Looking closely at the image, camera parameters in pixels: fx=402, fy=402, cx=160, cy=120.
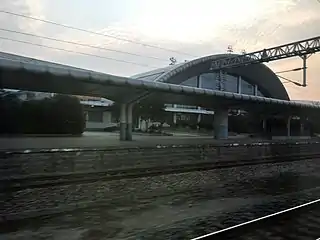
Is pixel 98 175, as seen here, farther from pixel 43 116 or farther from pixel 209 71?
pixel 209 71

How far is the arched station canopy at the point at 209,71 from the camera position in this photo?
77562mm

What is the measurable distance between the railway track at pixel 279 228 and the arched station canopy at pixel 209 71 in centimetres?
6477

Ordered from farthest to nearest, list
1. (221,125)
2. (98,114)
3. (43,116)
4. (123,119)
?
(98,114)
(221,125)
(43,116)
(123,119)

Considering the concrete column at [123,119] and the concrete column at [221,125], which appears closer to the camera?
the concrete column at [123,119]

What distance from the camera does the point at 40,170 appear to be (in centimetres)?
1177

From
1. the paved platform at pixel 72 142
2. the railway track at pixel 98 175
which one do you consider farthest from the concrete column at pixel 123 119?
the railway track at pixel 98 175

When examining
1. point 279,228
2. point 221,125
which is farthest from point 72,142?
point 279,228

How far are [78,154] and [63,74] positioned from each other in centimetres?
1359

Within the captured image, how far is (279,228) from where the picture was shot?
21.6 feet

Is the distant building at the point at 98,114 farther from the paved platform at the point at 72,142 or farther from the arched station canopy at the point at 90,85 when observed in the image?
the paved platform at the point at 72,142

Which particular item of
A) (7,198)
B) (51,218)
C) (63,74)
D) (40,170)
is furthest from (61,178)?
(63,74)

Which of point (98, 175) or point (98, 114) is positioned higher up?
point (98, 114)

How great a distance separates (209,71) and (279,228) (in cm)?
7378

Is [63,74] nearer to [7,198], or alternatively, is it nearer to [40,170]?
[40,170]
